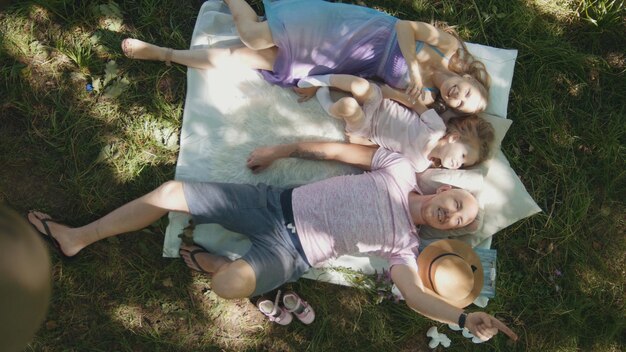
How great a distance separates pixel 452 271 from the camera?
10.1 feet

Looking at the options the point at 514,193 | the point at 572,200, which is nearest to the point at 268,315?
the point at 514,193

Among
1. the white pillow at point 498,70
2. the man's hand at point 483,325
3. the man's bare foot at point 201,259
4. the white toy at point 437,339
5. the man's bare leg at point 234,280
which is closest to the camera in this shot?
the man's hand at point 483,325

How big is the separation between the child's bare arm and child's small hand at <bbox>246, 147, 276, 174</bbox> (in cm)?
87

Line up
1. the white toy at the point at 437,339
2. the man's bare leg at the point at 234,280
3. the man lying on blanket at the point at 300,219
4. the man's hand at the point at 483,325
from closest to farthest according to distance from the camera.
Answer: the man's hand at the point at 483,325 < the man's bare leg at the point at 234,280 < the man lying on blanket at the point at 300,219 < the white toy at the point at 437,339

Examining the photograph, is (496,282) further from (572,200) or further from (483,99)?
(483,99)

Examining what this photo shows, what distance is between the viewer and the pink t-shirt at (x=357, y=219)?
321cm

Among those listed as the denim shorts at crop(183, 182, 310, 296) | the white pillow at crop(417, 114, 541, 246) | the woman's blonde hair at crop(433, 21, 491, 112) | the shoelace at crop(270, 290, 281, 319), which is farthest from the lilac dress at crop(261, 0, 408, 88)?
the shoelace at crop(270, 290, 281, 319)

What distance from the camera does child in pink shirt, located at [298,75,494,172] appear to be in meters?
3.33

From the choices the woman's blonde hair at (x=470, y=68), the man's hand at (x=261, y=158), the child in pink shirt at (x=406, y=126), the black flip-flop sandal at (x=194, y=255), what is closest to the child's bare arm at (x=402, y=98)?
the child in pink shirt at (x=406, y=126)

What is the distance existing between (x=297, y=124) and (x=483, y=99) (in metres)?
1.24

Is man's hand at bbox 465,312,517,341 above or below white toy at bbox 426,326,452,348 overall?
above

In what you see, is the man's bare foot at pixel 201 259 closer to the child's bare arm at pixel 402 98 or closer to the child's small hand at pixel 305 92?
the child's small hand at pixel 305 92

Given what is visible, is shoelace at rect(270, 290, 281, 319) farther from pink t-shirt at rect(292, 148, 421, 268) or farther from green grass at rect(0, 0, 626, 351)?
pink t-shirt at rect(292, 148, 421, 268)

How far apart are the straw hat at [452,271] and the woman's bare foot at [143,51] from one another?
2.13 metres
